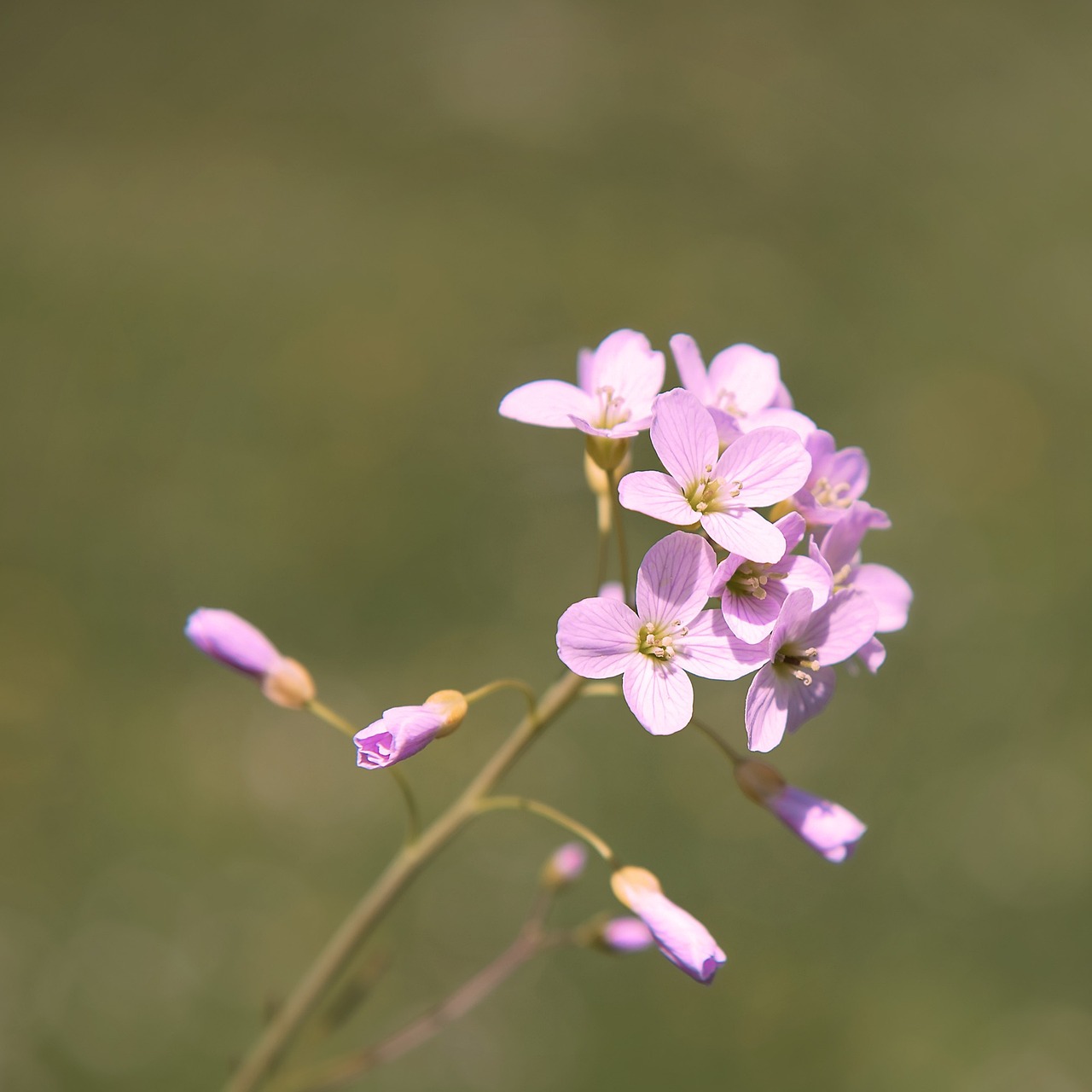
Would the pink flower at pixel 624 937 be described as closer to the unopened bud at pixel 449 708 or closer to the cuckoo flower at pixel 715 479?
the unopened bud at pixel 449 708

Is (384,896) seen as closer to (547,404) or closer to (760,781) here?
(760,781)

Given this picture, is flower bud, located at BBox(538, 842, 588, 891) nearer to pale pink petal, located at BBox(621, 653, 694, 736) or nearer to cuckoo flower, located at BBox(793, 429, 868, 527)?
pale pink petal, located at BBox(621, 653, 694, 736)

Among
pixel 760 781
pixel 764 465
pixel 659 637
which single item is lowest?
pixel 760 781

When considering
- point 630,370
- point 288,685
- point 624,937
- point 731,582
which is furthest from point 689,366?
point 624,937

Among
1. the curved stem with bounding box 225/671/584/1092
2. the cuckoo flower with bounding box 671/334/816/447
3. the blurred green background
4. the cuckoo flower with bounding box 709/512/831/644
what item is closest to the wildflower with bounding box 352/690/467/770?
Answer: the curved stem with bounding box 225/671/584/1092

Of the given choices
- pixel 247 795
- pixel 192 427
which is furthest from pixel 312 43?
pixel 247 795

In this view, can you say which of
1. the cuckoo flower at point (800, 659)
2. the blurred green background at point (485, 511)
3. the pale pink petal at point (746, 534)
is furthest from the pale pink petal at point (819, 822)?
the blurred green background at point (485, 511)
